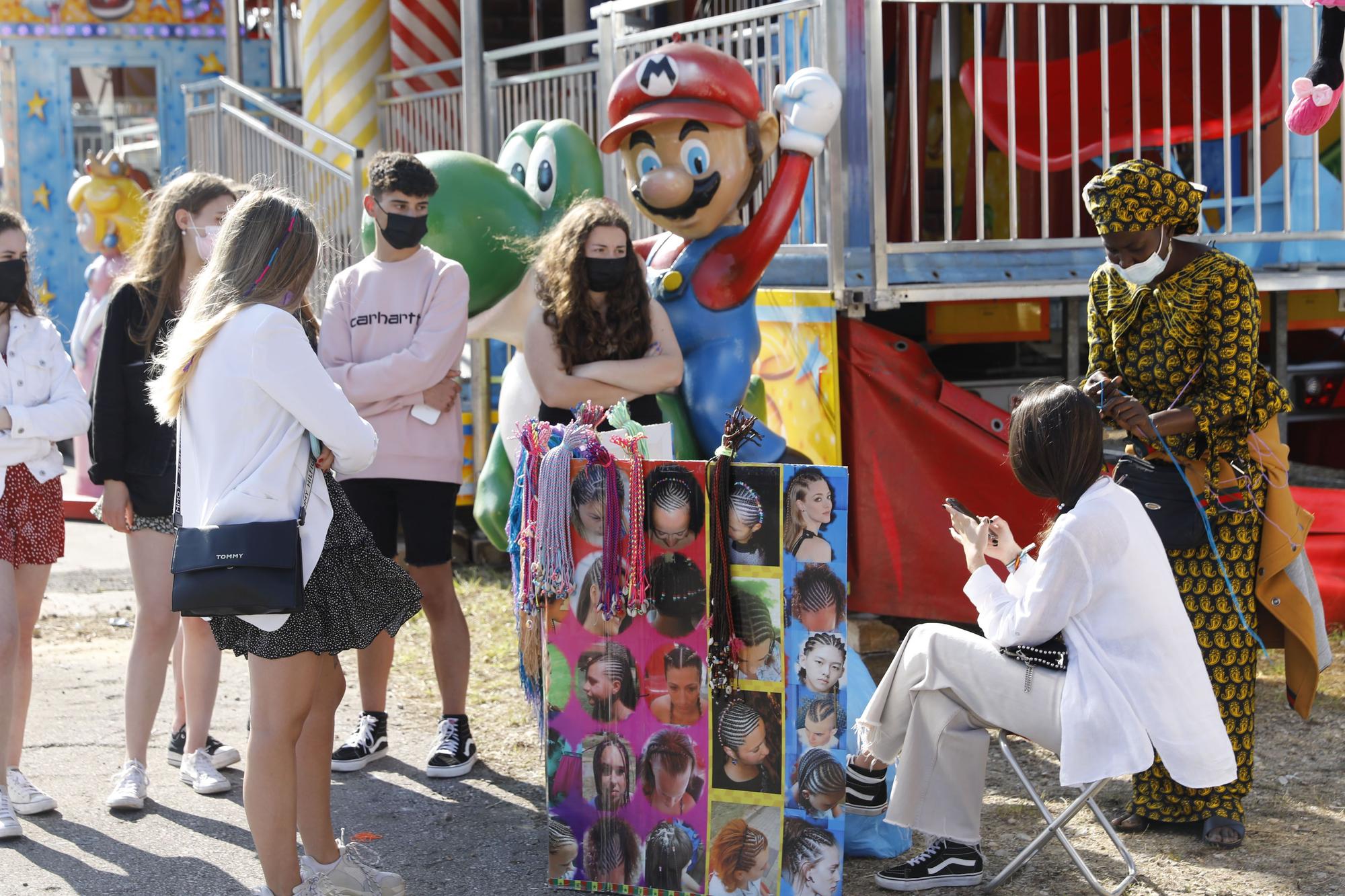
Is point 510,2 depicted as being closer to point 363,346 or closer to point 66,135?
point 66,135

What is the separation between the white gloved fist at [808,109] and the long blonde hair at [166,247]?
186cm

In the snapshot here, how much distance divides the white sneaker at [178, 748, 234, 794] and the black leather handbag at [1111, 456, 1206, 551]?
2.74m

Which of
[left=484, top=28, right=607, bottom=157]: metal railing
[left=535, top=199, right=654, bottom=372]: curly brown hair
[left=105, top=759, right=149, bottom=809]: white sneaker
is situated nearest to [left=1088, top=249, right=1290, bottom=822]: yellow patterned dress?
[left=535, top=199, right=654, bottom=372]: curly brown hair

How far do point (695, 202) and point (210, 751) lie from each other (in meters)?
2.40

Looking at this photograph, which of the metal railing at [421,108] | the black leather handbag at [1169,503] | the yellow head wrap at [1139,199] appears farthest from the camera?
the metal railing at [421,108]

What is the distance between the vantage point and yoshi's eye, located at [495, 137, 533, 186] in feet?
18.3

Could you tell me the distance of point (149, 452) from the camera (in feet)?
13.4

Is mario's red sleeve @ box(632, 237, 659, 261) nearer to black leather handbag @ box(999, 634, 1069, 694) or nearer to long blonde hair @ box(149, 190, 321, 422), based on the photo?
long blonde hair @ box(149, 190, 321, 422)

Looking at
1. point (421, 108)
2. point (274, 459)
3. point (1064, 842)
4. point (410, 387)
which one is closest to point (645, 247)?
point (410, 387)

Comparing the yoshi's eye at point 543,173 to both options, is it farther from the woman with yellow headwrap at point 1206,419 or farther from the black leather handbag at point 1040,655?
the black leather handbag at point 1040,655

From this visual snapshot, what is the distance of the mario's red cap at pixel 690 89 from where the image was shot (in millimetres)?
4742

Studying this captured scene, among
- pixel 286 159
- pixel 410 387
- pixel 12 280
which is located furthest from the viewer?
pixel 286 159

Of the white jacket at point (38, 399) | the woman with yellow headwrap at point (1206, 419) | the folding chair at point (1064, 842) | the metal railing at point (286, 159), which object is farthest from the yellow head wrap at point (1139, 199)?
the metal railing at point (286, 159)

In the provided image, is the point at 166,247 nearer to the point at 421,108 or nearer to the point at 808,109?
the point at 808,109
